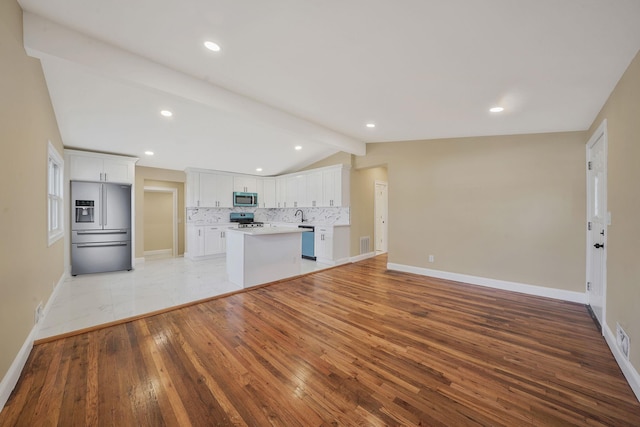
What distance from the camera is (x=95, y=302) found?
3174 millimetres

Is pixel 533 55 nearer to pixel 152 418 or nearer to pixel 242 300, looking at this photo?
pixel 152 418

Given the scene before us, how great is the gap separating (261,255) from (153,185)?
434 centimetres

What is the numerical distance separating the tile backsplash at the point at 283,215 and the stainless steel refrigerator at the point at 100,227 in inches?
59.3

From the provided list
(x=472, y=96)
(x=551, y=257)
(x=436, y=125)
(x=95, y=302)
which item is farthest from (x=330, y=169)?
(x=95, y=302)

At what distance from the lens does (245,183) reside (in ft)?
22.9

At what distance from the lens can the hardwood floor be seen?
4.81ft

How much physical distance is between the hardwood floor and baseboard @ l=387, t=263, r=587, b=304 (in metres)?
0.42

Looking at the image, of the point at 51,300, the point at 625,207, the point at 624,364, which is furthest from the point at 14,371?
the point at 625,207

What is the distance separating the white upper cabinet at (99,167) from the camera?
434cm

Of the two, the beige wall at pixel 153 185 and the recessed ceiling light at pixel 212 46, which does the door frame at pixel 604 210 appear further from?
the beige wall at pixel 153 185

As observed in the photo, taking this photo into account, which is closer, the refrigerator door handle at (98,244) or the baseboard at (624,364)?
the baseboard at (624,364)

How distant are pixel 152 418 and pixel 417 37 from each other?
3.10 meters

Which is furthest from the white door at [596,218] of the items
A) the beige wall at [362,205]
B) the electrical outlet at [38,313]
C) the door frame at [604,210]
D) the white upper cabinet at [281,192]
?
the white upper cabinet at [281,192]

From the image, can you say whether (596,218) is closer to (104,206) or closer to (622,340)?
(622,340)
